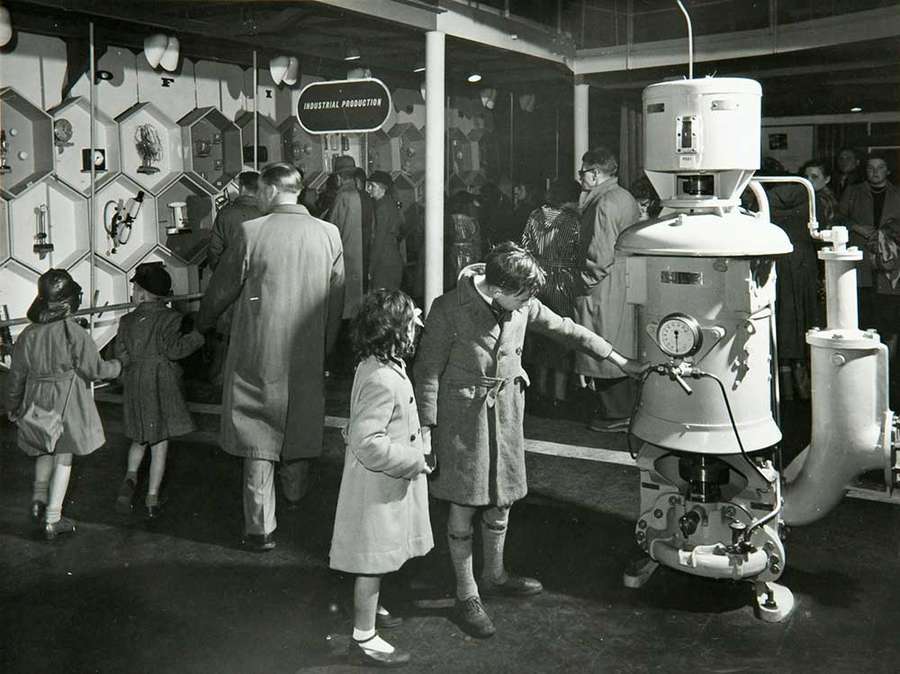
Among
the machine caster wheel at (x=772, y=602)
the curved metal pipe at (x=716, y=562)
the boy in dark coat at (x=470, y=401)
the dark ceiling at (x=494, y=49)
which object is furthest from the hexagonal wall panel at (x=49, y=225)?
the machine caster wheel at (x=772, y=602)

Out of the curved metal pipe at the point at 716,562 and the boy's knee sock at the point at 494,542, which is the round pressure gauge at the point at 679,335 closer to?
the curved metal pipe at the point at 716,562

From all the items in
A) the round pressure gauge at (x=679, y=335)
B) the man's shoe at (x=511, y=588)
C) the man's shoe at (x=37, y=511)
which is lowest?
the man's shoe at (x=511, y=588)

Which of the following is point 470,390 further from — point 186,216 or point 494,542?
point 186,216

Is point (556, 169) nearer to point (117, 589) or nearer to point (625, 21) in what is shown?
point (625, 21)

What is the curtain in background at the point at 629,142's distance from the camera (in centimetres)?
1311

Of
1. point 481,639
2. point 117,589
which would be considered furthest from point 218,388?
point 481,639

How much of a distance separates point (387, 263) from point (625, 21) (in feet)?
15.0

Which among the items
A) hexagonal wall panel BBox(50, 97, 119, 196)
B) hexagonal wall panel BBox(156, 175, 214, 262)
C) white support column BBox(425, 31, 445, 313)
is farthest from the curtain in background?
hexagonal wall panel BBox(50, 97, 119, 196)

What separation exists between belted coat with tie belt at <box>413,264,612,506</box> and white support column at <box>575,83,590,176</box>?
7993mm

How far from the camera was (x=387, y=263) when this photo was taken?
849cm

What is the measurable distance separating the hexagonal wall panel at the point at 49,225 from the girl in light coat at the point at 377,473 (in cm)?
551

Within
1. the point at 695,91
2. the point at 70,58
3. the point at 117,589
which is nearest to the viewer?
the point at 695,91

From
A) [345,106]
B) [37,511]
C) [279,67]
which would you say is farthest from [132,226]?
[37,511]

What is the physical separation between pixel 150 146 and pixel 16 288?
190cm
